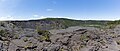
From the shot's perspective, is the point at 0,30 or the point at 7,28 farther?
the point at 7,28

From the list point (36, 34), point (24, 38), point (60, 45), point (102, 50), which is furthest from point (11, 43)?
point (102, 50)

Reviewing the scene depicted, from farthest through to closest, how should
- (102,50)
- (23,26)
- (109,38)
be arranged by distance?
(23,26), (109,38), (102,50)

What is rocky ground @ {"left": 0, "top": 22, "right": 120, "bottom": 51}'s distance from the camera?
1364 centimetres

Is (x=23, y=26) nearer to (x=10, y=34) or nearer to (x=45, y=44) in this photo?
(x=10, y=34)

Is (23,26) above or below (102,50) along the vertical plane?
above

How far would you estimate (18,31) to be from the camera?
1593 centimetres

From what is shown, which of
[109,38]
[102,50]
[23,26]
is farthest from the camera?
[23,26]

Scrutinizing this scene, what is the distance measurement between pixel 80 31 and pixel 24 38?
4.00m

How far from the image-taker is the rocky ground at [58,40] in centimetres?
1364

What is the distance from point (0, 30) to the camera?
15117 mm

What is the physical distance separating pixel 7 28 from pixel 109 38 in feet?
23.5

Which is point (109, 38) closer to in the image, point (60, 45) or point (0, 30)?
point (60, 45)

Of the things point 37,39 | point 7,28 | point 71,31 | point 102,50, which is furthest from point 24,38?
point 102,50

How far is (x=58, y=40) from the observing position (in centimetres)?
1446
